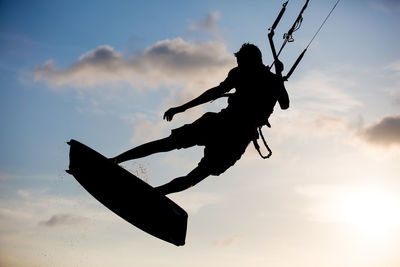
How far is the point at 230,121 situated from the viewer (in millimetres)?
6613

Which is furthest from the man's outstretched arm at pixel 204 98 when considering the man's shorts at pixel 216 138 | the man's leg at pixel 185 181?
the man's leg at pixel 185 181

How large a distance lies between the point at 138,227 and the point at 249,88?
3.43m

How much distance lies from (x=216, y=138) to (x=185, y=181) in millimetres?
950

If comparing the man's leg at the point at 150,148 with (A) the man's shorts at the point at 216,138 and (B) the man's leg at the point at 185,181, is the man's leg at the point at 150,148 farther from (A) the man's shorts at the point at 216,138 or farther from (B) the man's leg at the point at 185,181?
(B) the man's leg at the point at 185,181

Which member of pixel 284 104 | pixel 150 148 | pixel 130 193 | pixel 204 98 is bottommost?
pixel 130 193

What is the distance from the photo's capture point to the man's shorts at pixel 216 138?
21.9ft

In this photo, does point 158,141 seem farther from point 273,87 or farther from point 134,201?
point 273,87

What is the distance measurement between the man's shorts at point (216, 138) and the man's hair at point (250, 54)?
1032mm

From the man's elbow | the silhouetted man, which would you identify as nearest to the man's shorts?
the silhouetted man

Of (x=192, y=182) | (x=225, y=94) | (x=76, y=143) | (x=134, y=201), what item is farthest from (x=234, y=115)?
(x=76, y=143)

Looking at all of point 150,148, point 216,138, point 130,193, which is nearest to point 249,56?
point 216,138

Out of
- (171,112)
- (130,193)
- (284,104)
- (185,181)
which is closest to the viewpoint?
(171,112)

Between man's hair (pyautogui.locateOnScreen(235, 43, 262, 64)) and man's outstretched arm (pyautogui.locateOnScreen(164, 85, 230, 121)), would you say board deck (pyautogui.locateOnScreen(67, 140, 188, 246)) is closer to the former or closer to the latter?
man's outstretched arm (pyautogui.locateOnScreen(164, 85, 230, 121))

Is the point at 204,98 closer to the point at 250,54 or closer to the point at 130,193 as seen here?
the point at 250,54
